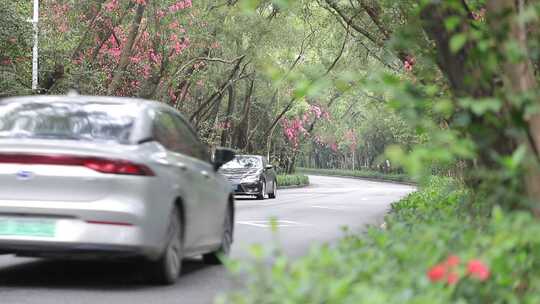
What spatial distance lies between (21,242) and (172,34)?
70.8 feet

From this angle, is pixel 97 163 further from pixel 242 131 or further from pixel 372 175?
pixel 372 175

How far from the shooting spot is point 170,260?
905 cm

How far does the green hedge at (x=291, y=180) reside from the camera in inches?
2059

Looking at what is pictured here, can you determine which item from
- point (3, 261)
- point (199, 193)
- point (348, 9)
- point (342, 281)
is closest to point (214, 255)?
point (199, 193)

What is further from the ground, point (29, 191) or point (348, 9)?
point (348, 9)

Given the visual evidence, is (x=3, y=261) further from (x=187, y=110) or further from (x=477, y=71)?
(x=187, y=110)

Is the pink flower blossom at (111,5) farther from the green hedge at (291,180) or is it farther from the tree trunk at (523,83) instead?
the green hedge at (291,180)

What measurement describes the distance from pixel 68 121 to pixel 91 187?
92 cm

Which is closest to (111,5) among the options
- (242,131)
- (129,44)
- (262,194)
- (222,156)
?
(129,44)

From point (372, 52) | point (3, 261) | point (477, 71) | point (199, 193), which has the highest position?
point (372, 52)

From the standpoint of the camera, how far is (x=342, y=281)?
4102 mm

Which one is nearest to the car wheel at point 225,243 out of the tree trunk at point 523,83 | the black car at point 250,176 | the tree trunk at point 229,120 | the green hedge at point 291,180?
the tree trunk at point 523,83

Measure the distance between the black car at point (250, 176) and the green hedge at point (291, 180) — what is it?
16922 mm

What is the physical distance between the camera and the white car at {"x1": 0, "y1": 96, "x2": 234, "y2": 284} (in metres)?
8.38
